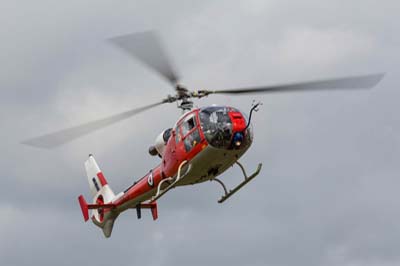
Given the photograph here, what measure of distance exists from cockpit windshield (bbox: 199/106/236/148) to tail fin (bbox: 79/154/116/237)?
1167 cm

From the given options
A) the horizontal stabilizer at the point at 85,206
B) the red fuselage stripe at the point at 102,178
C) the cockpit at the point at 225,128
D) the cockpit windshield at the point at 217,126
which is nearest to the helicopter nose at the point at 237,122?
the cockpit at the point at 225,128

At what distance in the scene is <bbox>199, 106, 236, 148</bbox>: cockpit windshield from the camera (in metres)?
39.3

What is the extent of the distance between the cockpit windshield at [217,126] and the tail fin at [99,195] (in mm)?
11666

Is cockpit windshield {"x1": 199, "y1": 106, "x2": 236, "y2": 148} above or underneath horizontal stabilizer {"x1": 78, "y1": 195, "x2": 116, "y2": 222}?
underneath

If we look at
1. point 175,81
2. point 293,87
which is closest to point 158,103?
point 175,81

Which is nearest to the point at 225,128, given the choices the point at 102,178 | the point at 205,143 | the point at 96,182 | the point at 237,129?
the point at 237,129

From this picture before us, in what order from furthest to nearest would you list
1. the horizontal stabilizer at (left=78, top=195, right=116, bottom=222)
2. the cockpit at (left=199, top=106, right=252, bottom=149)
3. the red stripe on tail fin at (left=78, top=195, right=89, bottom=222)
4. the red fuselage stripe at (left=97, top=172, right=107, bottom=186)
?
the red fuselage stripe at (left=97, top=172, right=107, bottom=186)
the red stripe on tail fin at (left=78, top=195, right=89, bottom=222)
the horizontal stabilizer at (left=78, top=195, right=116, bottom=222)
the cockpit at (left=199, top=106, right=252, bottom=149)

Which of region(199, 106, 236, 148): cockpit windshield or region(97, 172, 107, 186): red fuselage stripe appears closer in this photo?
region(199, 106, 236, 148): cockpit windshield

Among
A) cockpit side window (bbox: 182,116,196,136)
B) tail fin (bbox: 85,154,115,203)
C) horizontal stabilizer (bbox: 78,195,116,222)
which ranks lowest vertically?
cockpit side window (bbox: 182,116,196,136)

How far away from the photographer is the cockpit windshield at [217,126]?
39.3 m

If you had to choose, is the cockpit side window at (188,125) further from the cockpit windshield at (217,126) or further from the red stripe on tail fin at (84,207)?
the red stripe on tail fin at (84,207)

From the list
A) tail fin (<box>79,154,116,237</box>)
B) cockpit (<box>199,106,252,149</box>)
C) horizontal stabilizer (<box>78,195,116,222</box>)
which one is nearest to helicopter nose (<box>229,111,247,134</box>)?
cockpit (<box>199,106,252,149</box>)

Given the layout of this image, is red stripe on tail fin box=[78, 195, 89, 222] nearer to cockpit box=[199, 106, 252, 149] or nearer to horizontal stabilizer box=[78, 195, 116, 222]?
horizontal stabilizer box=[78, 195, 116, 222]

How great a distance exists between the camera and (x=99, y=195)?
176ft
